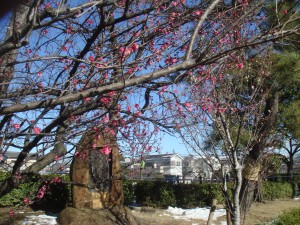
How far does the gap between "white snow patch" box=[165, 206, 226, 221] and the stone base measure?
9.23ft

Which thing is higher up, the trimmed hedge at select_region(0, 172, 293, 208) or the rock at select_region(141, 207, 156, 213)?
the trimmed hedge at select_region(0, 172, 293, 208)

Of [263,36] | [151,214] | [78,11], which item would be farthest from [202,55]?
[151,214]

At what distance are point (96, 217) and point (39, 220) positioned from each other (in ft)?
5.84

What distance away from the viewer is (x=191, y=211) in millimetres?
13570

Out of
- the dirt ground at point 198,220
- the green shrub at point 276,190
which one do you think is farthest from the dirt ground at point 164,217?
the green shrub at point 276,190

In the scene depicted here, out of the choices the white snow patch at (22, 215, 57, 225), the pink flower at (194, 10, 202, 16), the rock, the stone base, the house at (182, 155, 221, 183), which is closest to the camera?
the pink flower at (194, 10, 202, 16)

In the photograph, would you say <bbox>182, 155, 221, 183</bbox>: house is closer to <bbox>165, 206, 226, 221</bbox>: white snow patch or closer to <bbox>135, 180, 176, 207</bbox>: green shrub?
<bbox>165, 206, 226, 221</bbox>: white snow patch

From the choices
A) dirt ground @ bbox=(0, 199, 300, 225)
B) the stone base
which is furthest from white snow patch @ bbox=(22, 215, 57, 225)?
the stone base

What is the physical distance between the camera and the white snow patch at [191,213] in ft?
41.5

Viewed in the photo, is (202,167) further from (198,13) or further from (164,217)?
(198,13)

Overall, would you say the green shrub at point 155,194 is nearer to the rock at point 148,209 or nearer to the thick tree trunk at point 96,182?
the rock at point 148,209

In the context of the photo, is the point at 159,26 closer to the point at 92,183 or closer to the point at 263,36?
the point at 263,36

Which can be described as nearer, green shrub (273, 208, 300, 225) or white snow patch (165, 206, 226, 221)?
green shrub (273, 208, 300, 225)

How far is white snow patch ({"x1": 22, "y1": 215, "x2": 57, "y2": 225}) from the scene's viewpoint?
9995 mm
